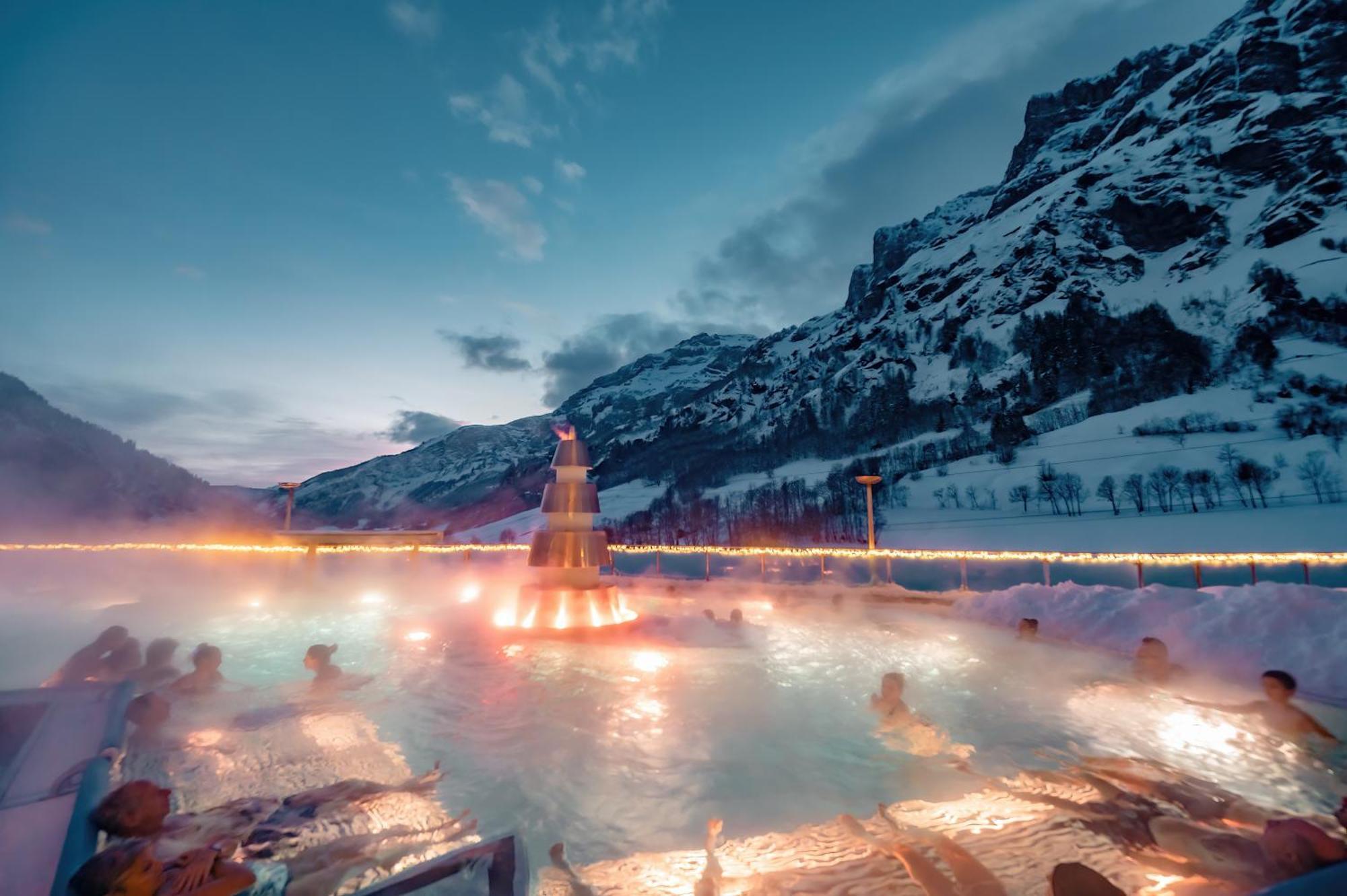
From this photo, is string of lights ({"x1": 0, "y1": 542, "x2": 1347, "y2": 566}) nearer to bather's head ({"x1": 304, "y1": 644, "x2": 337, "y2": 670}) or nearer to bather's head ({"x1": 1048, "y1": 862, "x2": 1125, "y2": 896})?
bather's head ({"x1": 304, "y1": 644, "x2": 337, "y2": 670})

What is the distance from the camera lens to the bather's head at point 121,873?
3574 millimetres

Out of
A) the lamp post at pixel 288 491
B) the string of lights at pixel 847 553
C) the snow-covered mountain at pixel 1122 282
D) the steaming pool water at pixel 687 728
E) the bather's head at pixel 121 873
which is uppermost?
the snow-covered mountain at pixel 1122 282

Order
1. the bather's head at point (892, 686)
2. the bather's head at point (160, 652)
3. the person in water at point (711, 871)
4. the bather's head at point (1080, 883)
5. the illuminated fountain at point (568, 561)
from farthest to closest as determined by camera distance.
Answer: the illuminated fountain at point (568, 561), the bather's head at point (160, 652), the bather's head at point (892, 686), the person in water at point (711, 871), the bather's head at point (1080, 883)

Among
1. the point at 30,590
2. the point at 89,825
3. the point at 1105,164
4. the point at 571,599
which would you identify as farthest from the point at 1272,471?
the point at 1105,164

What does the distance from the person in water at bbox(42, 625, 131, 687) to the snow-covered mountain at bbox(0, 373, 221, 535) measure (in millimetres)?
67421

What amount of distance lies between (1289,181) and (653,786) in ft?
599

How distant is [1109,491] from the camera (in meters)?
75.2

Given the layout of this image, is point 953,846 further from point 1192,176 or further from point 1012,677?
point 1192,176

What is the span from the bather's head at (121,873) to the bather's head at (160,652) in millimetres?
10086

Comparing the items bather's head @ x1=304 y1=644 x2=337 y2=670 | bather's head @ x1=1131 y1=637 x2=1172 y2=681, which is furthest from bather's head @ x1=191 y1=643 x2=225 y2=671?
bather's head @ x1=1131 y1=637 x2=1172 y2=681

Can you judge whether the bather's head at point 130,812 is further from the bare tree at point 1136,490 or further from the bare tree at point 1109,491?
the bare tree at point 1136,490

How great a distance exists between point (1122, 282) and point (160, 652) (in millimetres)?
170553

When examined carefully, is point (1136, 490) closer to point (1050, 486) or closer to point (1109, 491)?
point (1109, 491)

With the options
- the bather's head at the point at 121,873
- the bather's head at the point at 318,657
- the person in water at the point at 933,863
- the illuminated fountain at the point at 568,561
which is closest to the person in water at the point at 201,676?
the bather's head at the point at 318,657
